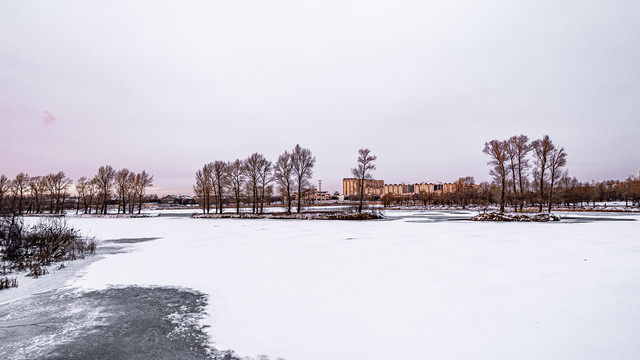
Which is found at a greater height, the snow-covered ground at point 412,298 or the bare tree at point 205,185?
the bare tree at point 205,185

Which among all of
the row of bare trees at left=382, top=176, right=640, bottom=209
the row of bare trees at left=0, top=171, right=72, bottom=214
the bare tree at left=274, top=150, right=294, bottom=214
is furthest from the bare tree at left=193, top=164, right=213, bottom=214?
the row of bare trees at left=382, top=176, right=640, bottom=209

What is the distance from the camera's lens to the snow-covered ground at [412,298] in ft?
16.2

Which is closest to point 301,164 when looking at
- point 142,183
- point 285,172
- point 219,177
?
point 285,172

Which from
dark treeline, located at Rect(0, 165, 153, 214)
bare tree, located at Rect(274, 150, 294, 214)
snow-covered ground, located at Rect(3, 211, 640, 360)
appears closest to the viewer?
snow-covered ground, located at Rect(3, 211, 640, 360)

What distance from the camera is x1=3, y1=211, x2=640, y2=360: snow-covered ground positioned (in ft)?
16.2

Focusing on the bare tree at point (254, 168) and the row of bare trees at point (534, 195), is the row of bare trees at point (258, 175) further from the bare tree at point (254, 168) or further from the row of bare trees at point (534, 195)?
the row of bare trees at point (534, 195)

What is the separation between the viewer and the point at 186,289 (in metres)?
8.70

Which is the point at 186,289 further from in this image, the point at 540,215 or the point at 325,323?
the point at 540,215

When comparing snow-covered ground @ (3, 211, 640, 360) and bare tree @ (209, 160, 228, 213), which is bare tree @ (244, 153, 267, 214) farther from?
snow-covered ground @ (3, 211, 640, 360)

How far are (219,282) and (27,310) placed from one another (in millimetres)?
4450

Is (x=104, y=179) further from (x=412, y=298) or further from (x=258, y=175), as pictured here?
(x=412, y=298)

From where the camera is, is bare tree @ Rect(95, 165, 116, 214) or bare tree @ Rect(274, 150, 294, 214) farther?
bare tree @ Rect(95, 165, 116, 214)

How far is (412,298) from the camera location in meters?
7.35

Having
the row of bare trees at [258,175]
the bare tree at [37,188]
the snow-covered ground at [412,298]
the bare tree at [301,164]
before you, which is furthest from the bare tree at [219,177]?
the bare tree at [37,188]
